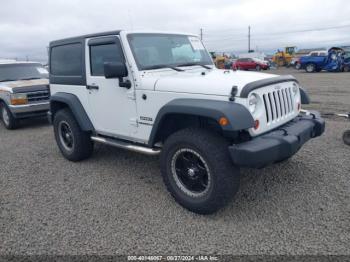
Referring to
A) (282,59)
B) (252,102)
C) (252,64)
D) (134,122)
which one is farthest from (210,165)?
(282,59)

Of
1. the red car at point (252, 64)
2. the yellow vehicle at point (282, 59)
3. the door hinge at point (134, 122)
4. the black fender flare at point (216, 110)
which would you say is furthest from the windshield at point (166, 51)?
the yellow vehicle at point (282, 59)

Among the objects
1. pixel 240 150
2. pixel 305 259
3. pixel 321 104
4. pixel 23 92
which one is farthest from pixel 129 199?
pixel 321 104

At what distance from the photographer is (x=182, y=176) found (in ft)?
11.8

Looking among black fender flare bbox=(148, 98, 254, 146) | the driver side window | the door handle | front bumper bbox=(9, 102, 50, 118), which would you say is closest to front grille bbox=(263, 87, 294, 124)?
black fender flare bbox=(148, 98, 254, 146)

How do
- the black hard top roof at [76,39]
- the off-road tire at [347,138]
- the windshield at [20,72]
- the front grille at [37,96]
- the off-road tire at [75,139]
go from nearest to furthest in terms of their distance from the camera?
the black hard top roof at [76,39]
the off-road tire at [75,139]
the off-road tire at [347,138]
the front grille at [37,96]
the windshield at [20,72]

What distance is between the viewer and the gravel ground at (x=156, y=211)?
293cm

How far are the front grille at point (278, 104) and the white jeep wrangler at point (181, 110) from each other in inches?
0.5

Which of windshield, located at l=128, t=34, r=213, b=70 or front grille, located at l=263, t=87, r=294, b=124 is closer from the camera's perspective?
front grille, located at l=263, t=87, r=294, b=124

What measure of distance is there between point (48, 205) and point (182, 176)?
5.55 ft

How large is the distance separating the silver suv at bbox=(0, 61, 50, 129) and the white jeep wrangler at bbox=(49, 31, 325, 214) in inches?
132

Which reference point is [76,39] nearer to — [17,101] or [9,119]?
[17,101]

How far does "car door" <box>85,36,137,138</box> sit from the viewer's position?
4.08m

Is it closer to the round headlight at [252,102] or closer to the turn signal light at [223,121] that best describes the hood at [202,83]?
the round headlight at [252,102]

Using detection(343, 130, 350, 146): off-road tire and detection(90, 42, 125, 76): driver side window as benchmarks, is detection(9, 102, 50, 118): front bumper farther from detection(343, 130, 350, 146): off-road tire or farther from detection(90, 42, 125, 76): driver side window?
detection(343, 130, 350, 146): off-road tire
